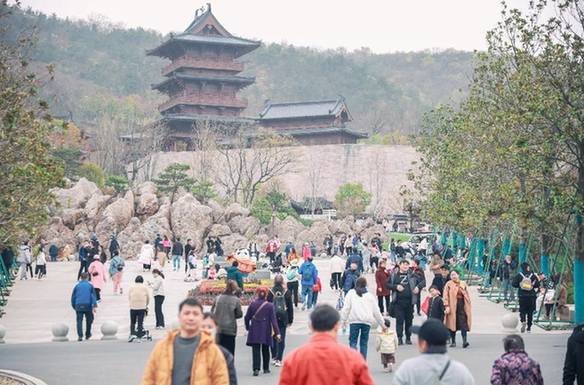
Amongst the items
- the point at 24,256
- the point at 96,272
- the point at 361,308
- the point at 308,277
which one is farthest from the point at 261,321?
the point at 24,256

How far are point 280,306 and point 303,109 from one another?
63.1m

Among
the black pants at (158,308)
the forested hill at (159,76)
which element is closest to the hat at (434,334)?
the black pants at (158,308)

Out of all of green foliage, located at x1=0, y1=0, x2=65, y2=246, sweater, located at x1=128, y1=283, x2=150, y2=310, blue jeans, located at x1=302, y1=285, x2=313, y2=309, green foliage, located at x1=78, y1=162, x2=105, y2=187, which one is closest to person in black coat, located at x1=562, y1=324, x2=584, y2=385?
green foliage, located at x1=0, y1=0, x2=65, y2=246

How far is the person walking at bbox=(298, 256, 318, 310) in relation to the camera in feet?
70.5

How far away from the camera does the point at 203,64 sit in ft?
233

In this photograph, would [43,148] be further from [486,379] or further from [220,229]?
[220,229]

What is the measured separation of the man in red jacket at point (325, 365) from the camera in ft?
20.6

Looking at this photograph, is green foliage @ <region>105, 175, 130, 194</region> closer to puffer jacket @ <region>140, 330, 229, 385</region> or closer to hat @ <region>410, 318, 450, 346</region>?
puffer jacket @ <region>140, 330, 229, 385</region>

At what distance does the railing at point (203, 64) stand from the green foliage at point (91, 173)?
15.2m

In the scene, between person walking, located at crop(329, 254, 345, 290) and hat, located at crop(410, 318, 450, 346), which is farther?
person walking, located at crop(329, 254, 345, 290)

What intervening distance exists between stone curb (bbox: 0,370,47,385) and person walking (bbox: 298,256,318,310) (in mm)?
9608

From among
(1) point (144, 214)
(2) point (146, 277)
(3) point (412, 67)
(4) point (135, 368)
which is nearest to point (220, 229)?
(1) point (144, 214)

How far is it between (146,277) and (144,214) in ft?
58.1

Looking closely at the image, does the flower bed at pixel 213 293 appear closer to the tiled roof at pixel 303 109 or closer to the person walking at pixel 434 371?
the person walking at pixel 434 371
